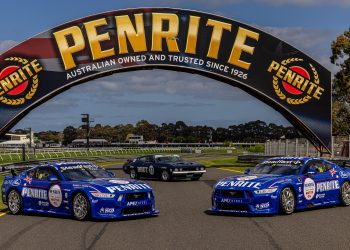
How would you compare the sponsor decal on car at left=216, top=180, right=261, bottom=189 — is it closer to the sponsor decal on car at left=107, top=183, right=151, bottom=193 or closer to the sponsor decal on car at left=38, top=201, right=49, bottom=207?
the sponsor decal on car at left=107, top=183, right=151, bottom=193

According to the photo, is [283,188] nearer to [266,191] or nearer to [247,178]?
[266,191]

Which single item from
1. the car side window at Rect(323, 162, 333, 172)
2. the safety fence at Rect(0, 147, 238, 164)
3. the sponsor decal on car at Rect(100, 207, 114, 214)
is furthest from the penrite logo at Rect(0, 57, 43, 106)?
the sponsor decal on car at Rect(100, 207, 114, 214)

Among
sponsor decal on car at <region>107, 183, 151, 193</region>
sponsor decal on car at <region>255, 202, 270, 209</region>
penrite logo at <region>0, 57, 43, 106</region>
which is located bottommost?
sponsor decal on car at <region>255, 202, 270, 209</region>

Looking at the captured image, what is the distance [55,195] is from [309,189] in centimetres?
568

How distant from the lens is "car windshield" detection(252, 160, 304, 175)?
14.2 metres

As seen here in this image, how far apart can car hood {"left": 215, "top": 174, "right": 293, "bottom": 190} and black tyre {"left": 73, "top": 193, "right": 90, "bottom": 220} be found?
291 centimetres

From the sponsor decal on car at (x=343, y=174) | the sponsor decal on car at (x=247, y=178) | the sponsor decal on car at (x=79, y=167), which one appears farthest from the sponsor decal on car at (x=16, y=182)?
the sponsor decal on car at (x=343, y=174)

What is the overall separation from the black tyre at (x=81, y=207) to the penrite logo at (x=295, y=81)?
24.7 m

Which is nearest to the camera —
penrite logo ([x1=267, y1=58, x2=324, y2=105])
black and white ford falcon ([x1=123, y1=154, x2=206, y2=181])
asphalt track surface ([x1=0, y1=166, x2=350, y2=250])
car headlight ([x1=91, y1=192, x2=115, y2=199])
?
asphalt track surface ([x1=0, y1=166, x2=350, y2=250])

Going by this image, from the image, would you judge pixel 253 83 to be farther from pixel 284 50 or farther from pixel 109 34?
pixel 109 34

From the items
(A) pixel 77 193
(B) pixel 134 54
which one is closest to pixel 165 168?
(B) pixel 134 54

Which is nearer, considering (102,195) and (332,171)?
(102,195)

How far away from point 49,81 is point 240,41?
11.1 metres

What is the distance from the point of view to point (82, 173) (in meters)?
14.1
